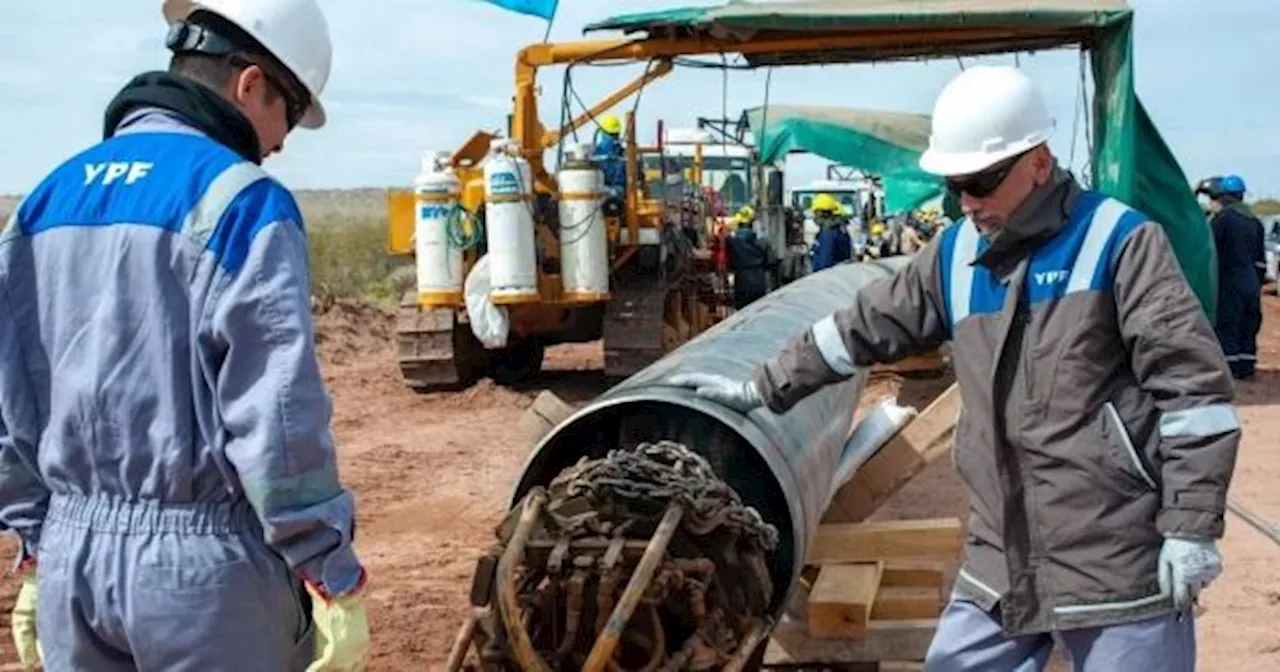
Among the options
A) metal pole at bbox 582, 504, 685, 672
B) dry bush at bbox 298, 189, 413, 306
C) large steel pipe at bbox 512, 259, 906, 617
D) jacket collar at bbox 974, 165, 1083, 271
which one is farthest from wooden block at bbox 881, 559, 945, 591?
dry bush at bbox 298, 189, 413, 306

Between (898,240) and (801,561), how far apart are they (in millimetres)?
16893

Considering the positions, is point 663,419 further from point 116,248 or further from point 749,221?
point 749,221

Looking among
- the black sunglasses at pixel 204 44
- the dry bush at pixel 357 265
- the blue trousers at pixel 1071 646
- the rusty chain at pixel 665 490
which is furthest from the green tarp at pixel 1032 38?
the dry bush at pixel 357 265

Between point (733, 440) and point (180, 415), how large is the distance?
2.32 m

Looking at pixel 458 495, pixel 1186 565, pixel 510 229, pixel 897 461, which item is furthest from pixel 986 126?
pixel 510 229

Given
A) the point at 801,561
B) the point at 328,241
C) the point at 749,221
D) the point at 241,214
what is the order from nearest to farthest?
the point at 241,214 → the point at 801,561 → the point at 749,221 → the point at 328,241

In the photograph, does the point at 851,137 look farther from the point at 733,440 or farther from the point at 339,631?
the point at 339,631

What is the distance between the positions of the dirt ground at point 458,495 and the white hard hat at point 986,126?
2.72 metres

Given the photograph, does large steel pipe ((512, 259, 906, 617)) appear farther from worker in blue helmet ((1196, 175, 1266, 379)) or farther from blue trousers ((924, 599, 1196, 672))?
worker in blue helmet ((1196, 175, 1266, 379))

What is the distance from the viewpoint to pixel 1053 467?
3195mm

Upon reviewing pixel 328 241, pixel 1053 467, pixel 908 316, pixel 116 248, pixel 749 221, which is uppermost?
pixel 116 248

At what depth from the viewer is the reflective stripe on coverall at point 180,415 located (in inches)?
97.4

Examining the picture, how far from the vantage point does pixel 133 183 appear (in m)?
2.55

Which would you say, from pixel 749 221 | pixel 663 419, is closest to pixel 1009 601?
pixel 663 419
